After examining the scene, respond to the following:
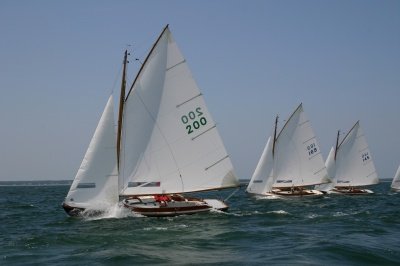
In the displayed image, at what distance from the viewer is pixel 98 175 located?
31969 mm

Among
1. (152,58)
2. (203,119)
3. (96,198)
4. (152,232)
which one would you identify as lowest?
(152,232)

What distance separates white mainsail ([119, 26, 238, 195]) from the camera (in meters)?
33.0

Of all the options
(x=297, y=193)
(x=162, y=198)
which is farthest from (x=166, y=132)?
(x=297, y=193)

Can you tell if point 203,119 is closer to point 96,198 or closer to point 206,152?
point 206,152

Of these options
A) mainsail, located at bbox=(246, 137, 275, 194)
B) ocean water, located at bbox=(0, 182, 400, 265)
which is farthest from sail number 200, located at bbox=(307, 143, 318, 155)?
ocean water, located at bbox=(0, 182, 400, 265)

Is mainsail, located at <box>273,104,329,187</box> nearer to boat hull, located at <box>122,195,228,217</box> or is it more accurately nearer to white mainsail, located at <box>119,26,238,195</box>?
boat hull, located at <box>122,195,228,217</box>

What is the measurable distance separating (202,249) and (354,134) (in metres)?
54.1

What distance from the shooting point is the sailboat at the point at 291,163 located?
57312mm

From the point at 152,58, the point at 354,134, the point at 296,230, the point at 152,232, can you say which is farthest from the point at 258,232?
the point at 354,134

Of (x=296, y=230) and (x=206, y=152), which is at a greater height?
(x=206, y=152)

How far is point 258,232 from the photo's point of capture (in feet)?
86.9

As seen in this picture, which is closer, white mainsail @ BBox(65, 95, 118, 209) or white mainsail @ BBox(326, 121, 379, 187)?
white mainsail @ BBox(65, 95, 118, 209)

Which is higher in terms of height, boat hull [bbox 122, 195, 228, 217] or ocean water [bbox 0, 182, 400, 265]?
boat hull [bbox 122, 195, 228, 217]

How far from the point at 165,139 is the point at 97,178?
494cm
